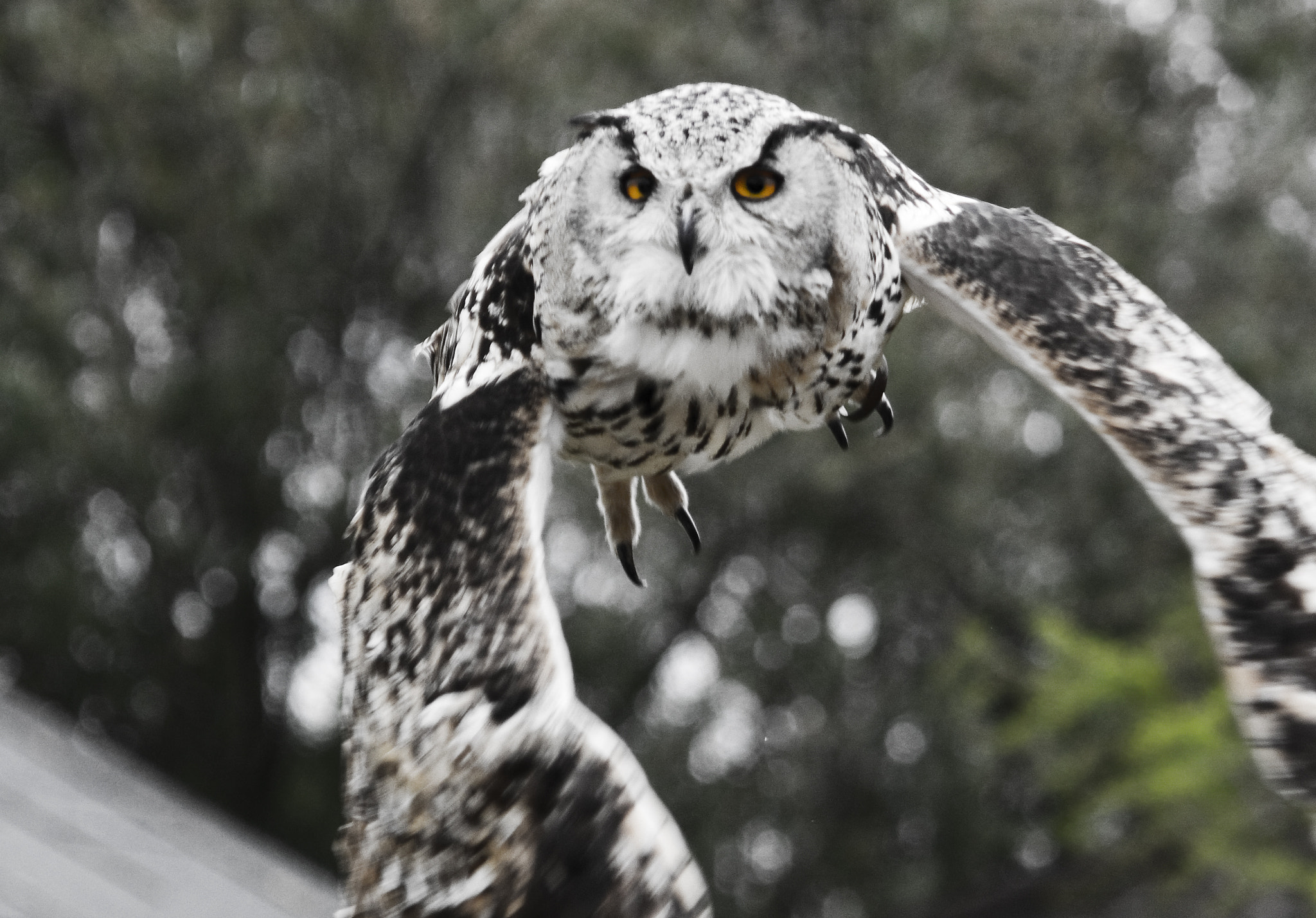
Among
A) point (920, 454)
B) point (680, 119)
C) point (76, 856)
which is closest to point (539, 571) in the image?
point (680, 119)

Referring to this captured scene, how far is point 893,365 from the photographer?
28.3ft

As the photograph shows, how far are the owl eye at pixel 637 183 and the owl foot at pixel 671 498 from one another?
802 millimetres

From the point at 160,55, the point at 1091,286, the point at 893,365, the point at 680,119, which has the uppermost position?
the point at 680,119

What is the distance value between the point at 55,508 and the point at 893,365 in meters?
5.45

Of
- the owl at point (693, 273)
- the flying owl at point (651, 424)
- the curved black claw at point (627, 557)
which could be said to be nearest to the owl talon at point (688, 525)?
the curved black claw at point (627, 557)

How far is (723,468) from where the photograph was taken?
29.5ft

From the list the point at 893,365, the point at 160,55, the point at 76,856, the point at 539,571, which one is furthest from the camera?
the point at 893,365

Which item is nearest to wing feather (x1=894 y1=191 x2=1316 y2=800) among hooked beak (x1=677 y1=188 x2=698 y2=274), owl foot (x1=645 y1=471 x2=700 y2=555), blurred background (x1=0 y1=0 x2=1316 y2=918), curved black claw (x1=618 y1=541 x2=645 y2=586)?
hooked beak (x1=677 y1=188 x2=698 y2=274)

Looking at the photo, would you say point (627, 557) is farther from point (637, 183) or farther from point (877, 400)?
point (637, 183)

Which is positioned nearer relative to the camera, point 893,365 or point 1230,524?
point 1230,524

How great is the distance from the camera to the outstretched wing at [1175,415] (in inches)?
74.5

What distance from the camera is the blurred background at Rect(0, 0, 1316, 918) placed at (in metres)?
8.38

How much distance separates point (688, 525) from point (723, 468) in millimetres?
Answer: 6206

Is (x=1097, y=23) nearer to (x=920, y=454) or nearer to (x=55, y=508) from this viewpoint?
(x=920, y=454)
